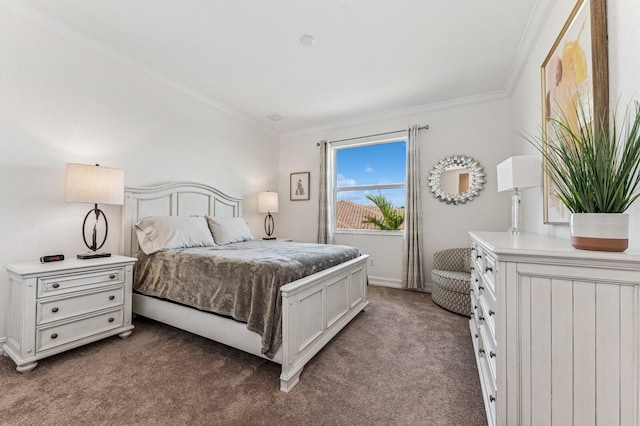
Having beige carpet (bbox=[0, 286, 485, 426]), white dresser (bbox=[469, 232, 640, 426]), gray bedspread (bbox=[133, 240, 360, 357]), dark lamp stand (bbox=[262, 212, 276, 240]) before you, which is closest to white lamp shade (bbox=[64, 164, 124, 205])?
gray bedspread (bbox=[133, 240, 360, 357])

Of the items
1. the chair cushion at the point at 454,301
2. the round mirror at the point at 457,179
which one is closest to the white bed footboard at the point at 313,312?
the chair cushion at the point at 454,301

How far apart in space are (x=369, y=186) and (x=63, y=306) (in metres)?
3.89

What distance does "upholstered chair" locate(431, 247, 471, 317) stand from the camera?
278 centimetres

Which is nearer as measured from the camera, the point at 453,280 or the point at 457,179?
the point at 453,280

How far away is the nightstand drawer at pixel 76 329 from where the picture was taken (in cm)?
184

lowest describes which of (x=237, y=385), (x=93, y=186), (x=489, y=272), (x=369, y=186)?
(x=237, y=385)

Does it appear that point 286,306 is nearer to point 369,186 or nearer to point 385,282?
point 385,282

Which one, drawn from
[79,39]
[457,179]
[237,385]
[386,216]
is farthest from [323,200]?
[79,39]

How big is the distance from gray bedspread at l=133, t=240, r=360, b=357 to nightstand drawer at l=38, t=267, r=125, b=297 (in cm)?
28

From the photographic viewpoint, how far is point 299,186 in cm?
488

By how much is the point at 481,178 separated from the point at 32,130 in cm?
480

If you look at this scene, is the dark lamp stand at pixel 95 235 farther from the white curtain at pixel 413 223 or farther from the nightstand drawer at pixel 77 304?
the white curtain at pixel 413 223

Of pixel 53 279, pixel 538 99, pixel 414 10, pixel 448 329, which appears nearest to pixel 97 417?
pixel 53 279

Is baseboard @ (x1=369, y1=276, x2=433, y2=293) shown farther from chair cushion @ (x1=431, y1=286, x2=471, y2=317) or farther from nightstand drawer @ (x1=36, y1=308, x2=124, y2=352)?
nightstand drawer @ (x1=36, y1=308, x2=124, y2=352)
